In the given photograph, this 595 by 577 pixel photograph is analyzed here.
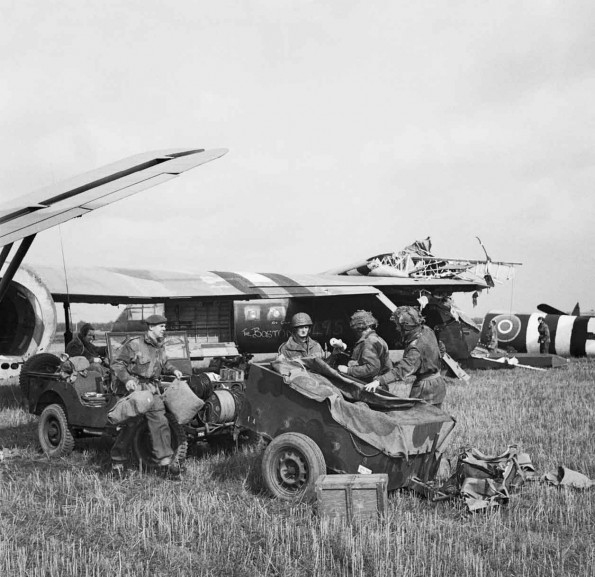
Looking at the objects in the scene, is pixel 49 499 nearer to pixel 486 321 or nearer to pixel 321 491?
pixel 321 491

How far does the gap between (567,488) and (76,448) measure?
6.29 metres

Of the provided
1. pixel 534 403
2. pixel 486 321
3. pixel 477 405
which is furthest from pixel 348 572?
pixel 486 321

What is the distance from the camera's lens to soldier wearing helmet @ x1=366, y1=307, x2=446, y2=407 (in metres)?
7.08

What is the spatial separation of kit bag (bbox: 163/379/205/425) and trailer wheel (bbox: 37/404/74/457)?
199 cm

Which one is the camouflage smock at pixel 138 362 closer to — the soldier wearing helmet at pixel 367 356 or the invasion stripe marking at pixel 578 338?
the soldier wearing helmet at pixel 367 356

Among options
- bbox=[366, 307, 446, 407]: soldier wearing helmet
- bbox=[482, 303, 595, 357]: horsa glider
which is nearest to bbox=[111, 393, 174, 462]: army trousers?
bbox=[366, 307, 446, 407]: soldier wearing helmet

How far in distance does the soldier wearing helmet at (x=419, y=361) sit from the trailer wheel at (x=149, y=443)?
231 cm

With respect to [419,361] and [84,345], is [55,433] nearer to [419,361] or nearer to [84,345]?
[84,345]

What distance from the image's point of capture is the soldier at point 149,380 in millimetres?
7125

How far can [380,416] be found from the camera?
5906 millimetres

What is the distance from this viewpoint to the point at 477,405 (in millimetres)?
12094

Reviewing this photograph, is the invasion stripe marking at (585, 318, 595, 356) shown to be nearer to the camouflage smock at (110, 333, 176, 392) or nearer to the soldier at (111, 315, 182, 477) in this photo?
the soldier at (111, 315, 182, 477)

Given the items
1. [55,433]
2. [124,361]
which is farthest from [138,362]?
[55,433]

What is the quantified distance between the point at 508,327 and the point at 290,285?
10839 millimetres
